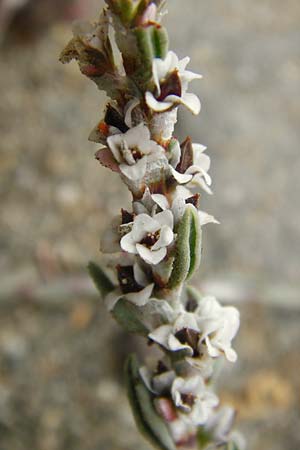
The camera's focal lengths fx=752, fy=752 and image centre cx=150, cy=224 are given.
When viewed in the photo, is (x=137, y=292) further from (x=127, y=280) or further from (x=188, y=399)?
(x=188, y=399)

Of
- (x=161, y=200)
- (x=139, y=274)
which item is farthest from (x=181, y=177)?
(x=139, y=274)

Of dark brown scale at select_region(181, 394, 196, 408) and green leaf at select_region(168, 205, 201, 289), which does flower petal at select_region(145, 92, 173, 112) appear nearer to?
→ green leaf at select_region(168, 205, 201, 289)

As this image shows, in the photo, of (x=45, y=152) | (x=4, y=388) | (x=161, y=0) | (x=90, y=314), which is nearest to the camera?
(x=161, y=0)

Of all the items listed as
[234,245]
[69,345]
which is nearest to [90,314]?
[69,345]

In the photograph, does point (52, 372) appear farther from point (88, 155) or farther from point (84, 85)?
point (84, 85)

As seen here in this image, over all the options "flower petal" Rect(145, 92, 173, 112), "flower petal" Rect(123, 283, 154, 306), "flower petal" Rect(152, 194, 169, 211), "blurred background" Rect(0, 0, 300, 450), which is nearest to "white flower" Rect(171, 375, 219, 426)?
"flower petal" Rect(123, 283, 154, 306)

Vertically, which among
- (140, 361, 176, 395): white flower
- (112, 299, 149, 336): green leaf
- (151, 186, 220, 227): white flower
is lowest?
(140, 361, 176, 395): white flower
